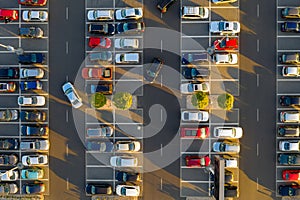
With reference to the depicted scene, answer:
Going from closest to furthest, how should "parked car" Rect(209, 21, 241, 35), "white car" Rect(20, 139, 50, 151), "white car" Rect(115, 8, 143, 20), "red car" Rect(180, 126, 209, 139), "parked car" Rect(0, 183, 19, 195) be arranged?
"parked car" Rect(209, 21, 241, 35) → "white car" Rect(115, 8, 143, 20) → "red car" Rect(180, 126, 209, 139) → "white car" Rect(20, 139, 50, 151) → "parked car" Rect(0, 183, 19, 195)

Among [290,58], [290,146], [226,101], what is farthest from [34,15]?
[290,146]

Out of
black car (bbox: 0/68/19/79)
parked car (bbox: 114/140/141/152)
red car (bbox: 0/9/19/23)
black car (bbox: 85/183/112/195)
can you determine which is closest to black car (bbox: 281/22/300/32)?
parked car (bbox: 114/140/141/152)

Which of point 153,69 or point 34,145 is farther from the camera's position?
point 34,145

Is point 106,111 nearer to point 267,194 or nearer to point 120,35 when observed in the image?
point 120,35

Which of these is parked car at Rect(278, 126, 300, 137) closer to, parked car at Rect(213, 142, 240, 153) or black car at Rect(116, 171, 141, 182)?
parked car at Rect(213, 142, 240, 153)

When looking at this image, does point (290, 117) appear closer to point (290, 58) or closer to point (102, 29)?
point (290, 58)

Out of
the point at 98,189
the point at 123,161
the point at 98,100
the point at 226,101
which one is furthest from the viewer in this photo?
the point at 98,189
